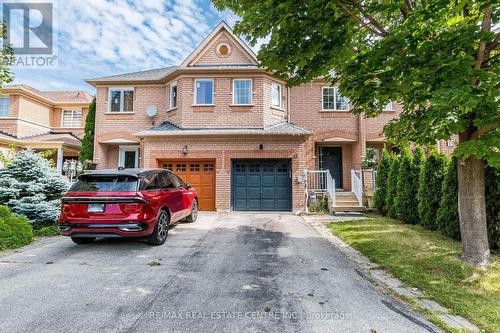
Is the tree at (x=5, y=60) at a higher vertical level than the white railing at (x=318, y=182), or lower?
higher

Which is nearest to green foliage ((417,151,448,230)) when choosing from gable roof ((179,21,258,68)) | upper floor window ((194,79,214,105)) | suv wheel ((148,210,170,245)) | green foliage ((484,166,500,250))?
green foliage ((484,166,500,250))

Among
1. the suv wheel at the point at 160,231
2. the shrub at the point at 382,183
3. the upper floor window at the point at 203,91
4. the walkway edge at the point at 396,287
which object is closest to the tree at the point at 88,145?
the upper floor window at the point at 203,91

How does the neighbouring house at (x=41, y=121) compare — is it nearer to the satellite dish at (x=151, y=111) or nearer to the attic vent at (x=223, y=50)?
the satellite dish at (x=151, y=111)

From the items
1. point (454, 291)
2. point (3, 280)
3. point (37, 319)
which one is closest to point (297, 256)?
point (454, 291)

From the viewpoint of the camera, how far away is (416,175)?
9102 millimetres

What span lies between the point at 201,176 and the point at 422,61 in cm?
1037

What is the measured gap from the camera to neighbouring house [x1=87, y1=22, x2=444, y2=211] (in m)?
12.3

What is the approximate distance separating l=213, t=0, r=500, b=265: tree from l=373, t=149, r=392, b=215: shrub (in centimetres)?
584

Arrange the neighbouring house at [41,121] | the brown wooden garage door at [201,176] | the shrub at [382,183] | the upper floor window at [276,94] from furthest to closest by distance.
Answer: the neighbouring house at [41,121]
the upper floor window at [276,94]
the brown wooden garage door at [201,176]
the shrub at [382,183]

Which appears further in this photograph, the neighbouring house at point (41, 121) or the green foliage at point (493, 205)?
the neighbouring house at point (41, 121)

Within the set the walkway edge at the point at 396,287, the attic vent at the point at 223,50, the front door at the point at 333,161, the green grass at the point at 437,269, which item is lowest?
the walkway edge at the point at 396,287

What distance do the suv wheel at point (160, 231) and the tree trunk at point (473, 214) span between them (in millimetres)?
6326

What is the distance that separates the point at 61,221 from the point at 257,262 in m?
4.43

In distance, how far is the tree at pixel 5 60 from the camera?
956 cm
